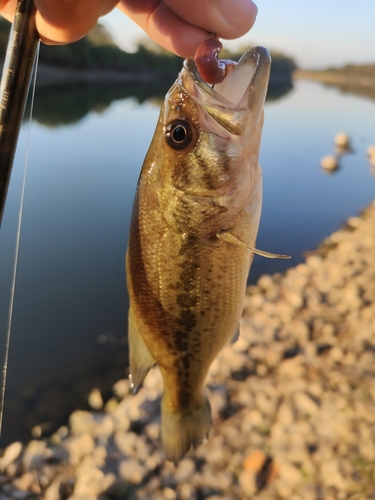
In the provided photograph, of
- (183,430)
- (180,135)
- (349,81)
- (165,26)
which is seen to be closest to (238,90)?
(180,135)

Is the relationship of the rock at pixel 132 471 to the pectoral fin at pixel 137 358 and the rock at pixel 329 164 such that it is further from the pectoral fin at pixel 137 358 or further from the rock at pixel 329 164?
the rock at pixel 329 164

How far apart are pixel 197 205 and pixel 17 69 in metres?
0.69

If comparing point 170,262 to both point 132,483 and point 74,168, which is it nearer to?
point 132,483

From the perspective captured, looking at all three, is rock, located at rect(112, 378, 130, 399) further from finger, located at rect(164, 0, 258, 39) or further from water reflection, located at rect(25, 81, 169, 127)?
water reflection, located at rect(25, 81, 169, 127)

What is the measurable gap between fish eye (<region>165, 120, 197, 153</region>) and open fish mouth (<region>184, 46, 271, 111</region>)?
112mm

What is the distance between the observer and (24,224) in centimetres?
778

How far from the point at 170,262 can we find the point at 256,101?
24.7 inches

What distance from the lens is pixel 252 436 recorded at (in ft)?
11.2

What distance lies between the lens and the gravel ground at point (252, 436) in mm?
3012

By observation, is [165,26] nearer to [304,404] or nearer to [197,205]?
[197,205]

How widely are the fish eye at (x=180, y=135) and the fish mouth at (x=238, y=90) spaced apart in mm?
88

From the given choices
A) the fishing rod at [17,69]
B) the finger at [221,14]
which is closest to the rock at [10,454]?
the fishing rod at [17,69]

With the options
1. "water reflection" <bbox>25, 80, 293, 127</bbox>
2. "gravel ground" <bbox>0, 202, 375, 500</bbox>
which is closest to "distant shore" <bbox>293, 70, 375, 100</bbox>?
"water reflection" <bbox>25, 80, 293, 127</bbox>

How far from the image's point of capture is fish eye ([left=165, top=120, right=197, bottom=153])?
1.35 m
